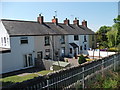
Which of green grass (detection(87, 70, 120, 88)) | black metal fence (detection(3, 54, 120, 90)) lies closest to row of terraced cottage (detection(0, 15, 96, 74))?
black metal fence (detection(3, 54, 120, 90))

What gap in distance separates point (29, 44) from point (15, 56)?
9.56ft

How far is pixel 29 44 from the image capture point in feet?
66.8

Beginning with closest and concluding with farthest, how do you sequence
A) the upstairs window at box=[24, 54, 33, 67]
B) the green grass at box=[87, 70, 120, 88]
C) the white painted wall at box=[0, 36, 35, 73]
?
the green grass at box=[87, 70, 120, 88], the white painted wall at box=[0, 36, 35, 73], the upstairs window at box=[24, 54, 33, 67]

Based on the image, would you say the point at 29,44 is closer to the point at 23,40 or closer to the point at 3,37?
the point at 23,40

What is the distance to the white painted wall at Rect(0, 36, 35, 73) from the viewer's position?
17641 mm

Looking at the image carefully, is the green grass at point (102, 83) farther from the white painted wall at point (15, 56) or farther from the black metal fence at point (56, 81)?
the white painted wall at point (15, 56)

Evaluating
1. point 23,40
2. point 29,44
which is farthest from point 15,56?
point 29,44

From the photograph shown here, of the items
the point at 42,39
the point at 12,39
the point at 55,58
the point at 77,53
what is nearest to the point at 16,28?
the point at 12,39

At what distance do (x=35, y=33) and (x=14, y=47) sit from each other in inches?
174

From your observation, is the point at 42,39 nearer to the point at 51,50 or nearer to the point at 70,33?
the point at 51,50

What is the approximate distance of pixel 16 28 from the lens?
20.3 meters

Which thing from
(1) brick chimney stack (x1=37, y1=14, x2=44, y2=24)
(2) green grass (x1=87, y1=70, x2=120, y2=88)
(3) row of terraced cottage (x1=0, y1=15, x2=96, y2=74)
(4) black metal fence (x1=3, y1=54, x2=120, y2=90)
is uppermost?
(1) brick chimney stack (x1=37, y1=14, x2=44, y2=24)

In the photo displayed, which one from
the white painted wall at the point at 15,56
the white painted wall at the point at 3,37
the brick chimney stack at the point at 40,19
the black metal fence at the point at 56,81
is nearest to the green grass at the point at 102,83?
the black metal fence at the point at 56,81

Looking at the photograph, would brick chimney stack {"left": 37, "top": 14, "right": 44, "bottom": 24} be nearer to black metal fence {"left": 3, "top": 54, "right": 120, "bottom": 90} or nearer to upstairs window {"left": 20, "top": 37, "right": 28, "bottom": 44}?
upstairs window {"left": 20, "top": 37, "right": 28, "bottom": 44}
